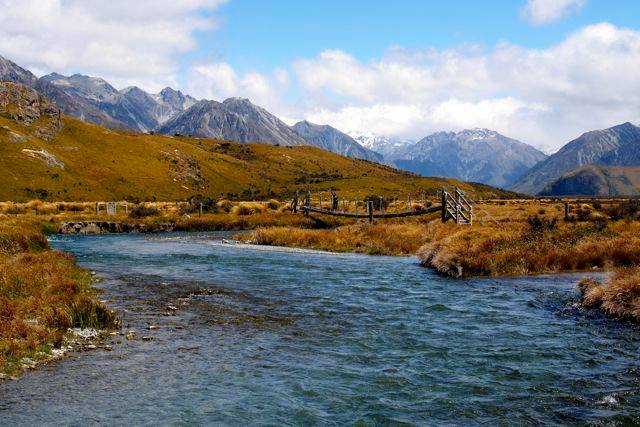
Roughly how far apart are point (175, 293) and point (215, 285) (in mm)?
2673

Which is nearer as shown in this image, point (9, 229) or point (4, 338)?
point (4, 338)

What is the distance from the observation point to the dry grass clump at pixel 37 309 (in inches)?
547

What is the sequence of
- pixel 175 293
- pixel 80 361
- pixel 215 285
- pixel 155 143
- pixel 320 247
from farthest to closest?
pixel 155 143 → pixel 320 247 → pixel 215 285 → pixel 175 293 → pixel 80 361

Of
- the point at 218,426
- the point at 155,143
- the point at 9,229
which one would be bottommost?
the point at 218,426

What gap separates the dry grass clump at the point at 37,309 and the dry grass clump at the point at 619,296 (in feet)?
53.9

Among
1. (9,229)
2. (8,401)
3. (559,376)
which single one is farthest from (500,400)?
(9,229)

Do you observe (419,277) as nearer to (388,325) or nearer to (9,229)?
(388,325)

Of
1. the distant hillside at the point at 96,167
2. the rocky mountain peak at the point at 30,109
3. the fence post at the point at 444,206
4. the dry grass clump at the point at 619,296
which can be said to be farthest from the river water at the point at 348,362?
the rocky mountain peak at the point at 30,109

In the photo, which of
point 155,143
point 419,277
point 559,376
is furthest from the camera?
point 155,143

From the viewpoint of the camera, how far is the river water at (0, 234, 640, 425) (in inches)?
422

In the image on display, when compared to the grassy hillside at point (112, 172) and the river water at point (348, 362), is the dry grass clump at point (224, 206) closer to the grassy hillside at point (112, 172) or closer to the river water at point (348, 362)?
the grassy hillside at point (112, 172)

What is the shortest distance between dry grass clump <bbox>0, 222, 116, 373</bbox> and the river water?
980mm

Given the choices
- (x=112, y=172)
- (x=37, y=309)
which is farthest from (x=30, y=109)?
(x=37, y=309)

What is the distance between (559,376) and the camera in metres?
12.6
